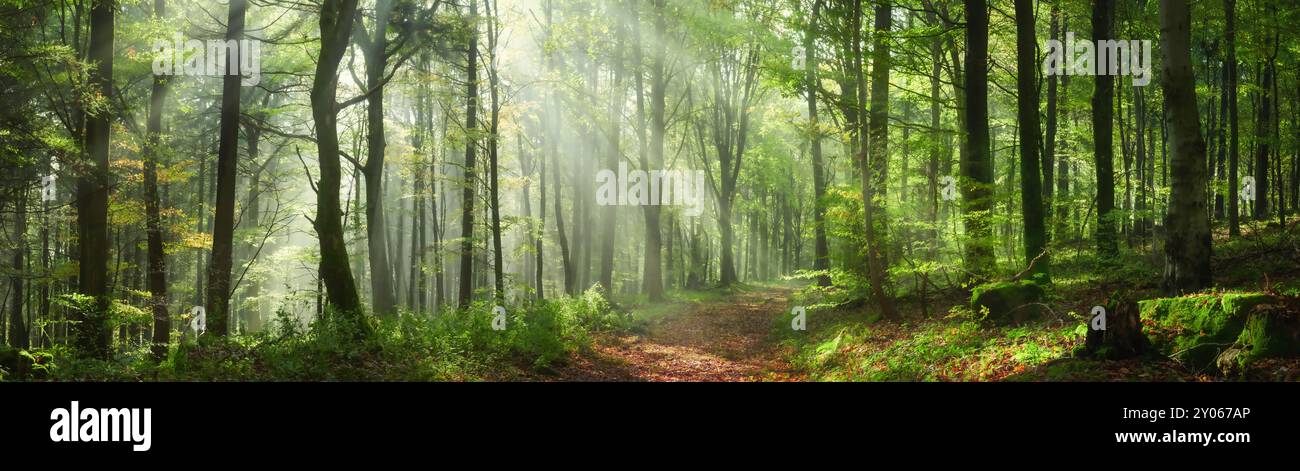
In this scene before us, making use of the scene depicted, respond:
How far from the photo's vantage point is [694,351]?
1466 cm

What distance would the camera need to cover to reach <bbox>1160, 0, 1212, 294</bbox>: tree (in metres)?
8.16

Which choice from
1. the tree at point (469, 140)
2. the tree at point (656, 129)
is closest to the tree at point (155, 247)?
the tree at point (469, 140)

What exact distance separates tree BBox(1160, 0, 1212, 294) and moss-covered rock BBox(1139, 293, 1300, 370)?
46.7 inches

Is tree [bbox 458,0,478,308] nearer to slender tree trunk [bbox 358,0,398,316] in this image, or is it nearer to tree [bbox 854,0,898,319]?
slender tree trunk [bbox 358,0,398,316]

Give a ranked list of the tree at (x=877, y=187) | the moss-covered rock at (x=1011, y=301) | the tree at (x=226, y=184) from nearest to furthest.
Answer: the moss-covered rock at (x=1011, y=301) < the tree at (x=877, y=187) < the tree at (x=226, y=184)

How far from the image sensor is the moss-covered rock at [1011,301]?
9953mm

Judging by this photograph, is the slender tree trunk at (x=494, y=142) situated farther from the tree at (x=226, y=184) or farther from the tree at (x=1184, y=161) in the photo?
the tree at (x=1184, y=161)

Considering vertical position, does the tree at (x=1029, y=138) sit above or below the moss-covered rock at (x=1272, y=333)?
above

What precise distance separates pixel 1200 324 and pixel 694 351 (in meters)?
9.27

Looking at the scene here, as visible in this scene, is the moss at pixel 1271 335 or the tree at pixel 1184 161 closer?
the moss at pixel 1271 335

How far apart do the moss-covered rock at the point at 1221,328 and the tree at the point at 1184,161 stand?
3.89 ft

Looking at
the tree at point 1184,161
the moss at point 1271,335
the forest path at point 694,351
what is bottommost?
the forest path at point 694,351
